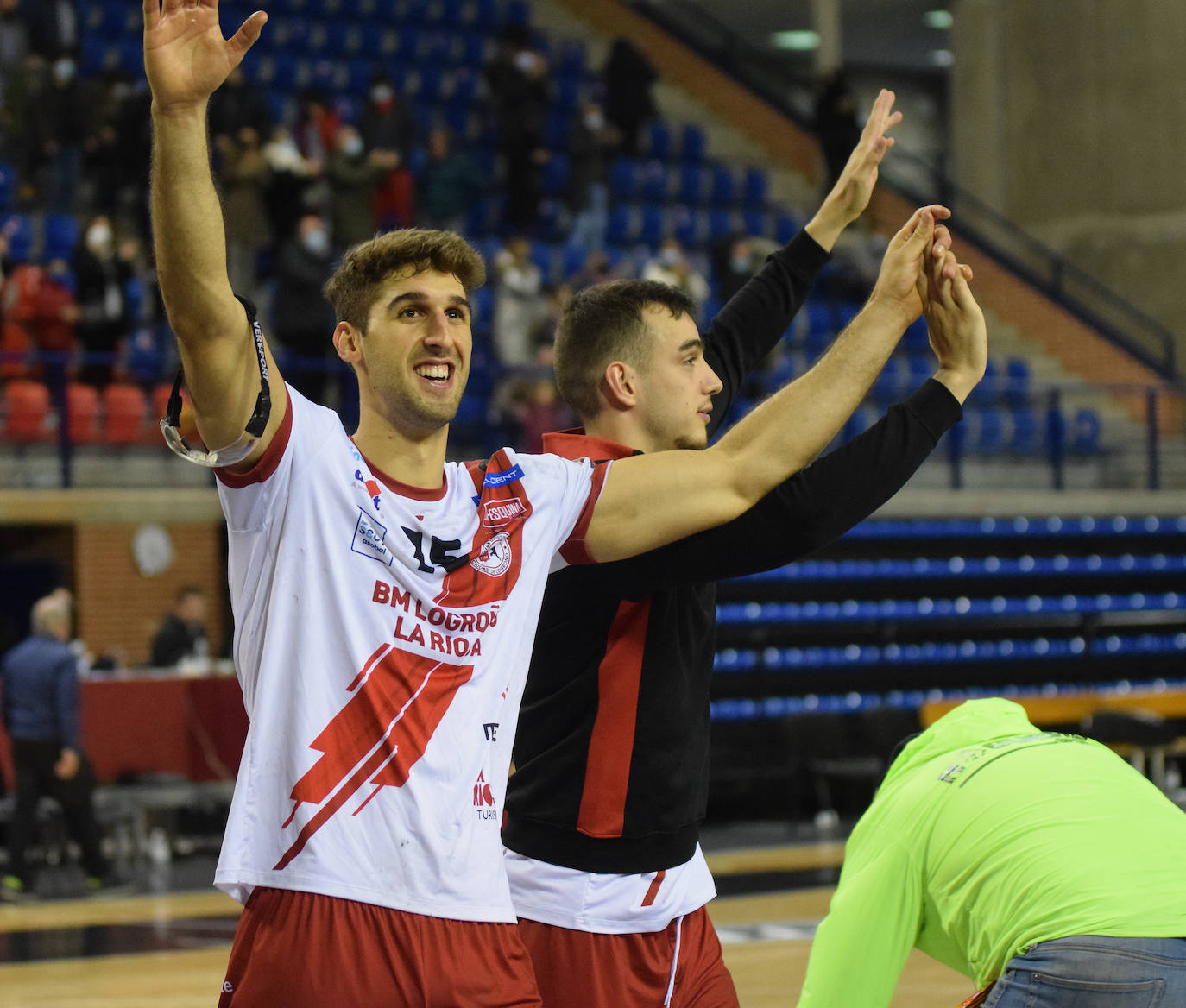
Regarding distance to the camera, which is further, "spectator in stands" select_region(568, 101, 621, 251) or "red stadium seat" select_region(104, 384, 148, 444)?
"spectator in stands" select_region(568, 101, 621, 251)

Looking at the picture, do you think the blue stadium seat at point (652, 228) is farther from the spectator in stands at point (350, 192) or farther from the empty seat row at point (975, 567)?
the empty seat row at point (975, 567)

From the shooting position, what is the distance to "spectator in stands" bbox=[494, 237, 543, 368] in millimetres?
14227

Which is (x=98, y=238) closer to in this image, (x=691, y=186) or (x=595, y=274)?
(x=595, y=274)

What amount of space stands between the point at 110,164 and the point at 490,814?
12474 mm

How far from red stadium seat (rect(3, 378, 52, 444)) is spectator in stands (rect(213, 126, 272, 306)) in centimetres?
202

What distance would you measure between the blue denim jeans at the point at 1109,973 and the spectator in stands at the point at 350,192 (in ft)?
40.7

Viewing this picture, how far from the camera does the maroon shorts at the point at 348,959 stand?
95.2 inches

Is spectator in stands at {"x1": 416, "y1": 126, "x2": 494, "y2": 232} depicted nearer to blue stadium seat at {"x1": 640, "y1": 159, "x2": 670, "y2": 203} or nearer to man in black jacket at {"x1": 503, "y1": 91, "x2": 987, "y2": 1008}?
blue stadium seat at {"x1": 640, "y1": 159, "x2": 670, "y2": 203}

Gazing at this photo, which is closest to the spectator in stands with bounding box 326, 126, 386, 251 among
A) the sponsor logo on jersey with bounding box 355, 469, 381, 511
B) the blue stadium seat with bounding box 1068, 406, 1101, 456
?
the blue stadium seat with bounding box 1068, 406, 1101, 456

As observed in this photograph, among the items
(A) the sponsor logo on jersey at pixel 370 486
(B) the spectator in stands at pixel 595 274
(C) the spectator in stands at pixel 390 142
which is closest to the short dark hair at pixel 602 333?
(A) the sponsor logo on jersey at pixel 370 486

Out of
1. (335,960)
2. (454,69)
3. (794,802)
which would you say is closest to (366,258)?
(335,960)

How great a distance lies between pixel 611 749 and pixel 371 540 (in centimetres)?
72

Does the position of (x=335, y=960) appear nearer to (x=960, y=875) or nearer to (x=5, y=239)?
(x=960, y=875)

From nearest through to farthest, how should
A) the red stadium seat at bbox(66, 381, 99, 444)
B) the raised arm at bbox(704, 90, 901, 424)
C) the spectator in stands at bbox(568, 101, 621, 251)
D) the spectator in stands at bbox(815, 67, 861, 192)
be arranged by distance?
the raised arm at bbox(704, 90, 901, 424) < the red stadium seat at bbox(66, 381, 99, 444) < the spectator in stands at bbox(568, 101, 621, 251) < the spectator in stands at bbox(815, 67, 861, 192)
